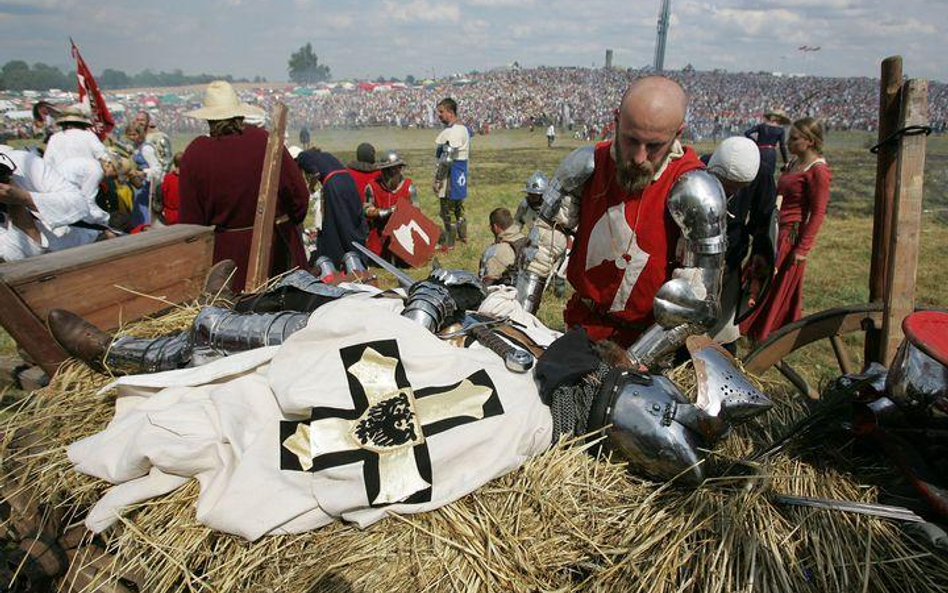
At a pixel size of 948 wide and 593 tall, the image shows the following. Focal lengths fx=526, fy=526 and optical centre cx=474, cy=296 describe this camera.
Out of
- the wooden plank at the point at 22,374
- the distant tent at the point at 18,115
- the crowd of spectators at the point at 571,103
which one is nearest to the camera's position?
the wooden plank at the point at 22,374

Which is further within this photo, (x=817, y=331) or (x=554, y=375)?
(x=817, y=331)

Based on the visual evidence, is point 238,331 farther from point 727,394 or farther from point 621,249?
point 727,394

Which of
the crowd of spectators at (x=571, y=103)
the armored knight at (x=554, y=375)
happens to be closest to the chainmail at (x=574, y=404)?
the armored knight at (x=554, y=375)

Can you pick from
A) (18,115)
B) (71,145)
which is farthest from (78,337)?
(18,115)

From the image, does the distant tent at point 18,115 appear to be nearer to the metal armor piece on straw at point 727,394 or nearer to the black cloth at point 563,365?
the black cloth at point 563,365

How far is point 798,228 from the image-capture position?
4172 mm

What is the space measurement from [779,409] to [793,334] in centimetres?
80

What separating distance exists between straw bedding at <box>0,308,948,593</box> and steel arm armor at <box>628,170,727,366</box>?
22.7 inches

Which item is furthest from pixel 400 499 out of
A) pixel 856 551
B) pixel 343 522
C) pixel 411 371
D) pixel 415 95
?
pixel 415 95

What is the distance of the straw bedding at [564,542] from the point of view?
1385 millimetres

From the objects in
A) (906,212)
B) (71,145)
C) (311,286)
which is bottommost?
(311,286)

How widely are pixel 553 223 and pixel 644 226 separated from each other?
0.55 m

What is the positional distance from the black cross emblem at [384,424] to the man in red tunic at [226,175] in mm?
2217

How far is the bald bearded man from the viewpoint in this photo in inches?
83.0
